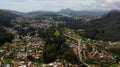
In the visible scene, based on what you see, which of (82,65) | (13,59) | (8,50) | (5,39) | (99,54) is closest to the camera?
(82,65)

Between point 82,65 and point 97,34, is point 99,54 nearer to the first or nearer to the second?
point 82,65

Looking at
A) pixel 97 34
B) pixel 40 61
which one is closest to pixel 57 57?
pixel 40 61

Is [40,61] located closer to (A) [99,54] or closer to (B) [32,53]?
(B) [32,53]

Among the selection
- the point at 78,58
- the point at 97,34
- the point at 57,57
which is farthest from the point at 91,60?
the point at 97,34

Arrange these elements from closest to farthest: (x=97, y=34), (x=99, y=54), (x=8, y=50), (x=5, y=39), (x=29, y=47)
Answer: (x=99, y=54), (x=8, y=50), (x=29, y=47), (x=5, y=39), (x=97, y=34)

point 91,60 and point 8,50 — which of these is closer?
point 91,60

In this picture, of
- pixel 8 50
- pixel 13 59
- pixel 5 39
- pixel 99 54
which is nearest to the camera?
pixel 13 59

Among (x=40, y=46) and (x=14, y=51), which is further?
(x=40, y=46)

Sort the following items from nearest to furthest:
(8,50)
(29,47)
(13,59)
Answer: (13,59)
(8,50)
(29,47)

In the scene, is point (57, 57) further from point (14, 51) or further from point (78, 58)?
point (14, 51)
